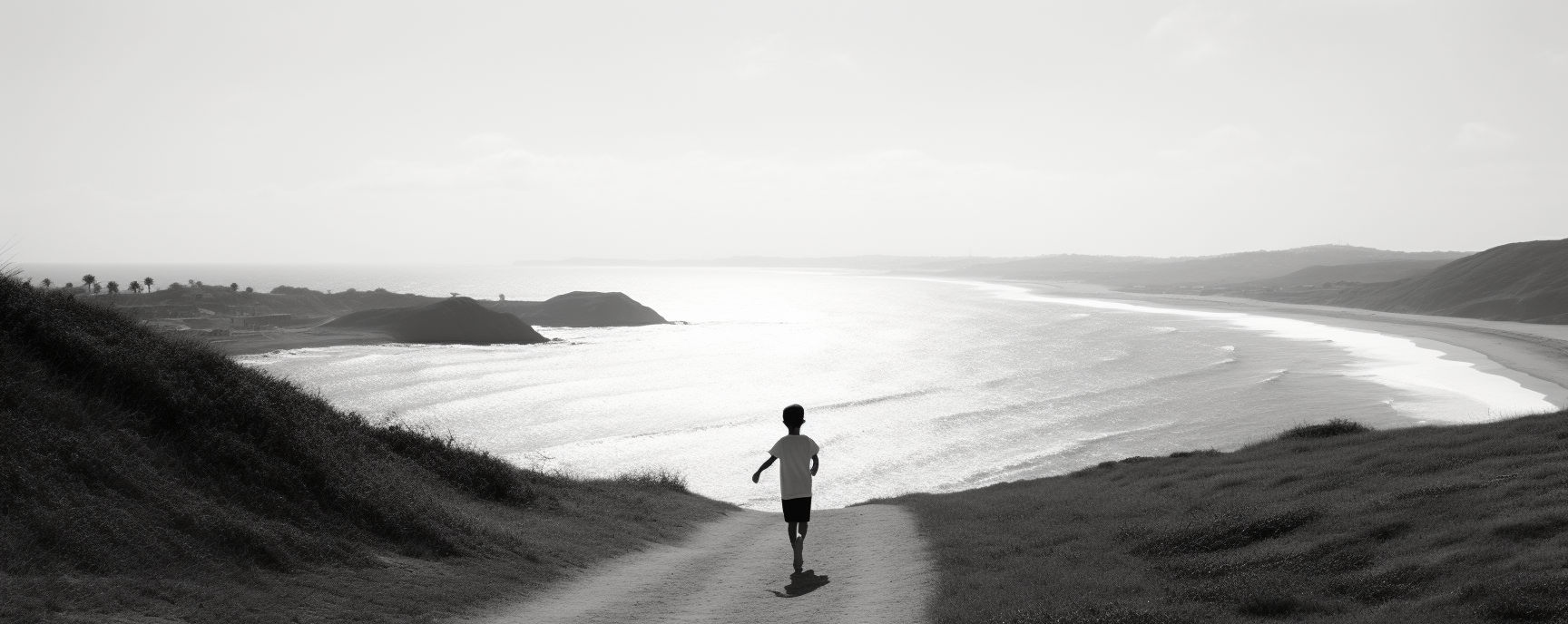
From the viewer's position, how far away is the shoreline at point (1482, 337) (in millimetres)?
74812

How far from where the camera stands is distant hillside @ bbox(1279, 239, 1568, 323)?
136 metres

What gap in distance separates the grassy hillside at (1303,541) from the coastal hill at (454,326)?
301 ft

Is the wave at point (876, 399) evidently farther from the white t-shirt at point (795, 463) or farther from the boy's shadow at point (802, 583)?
the white t-shirt at point (795, 463)

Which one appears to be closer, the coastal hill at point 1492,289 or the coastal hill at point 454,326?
the coastal hill at point 454,326

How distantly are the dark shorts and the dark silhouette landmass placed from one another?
124775 millimetres

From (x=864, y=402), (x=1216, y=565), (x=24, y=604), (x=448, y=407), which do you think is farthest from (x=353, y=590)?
(x=864, y=402)

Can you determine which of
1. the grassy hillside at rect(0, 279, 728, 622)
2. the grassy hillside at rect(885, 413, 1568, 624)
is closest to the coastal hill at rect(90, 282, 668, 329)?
the grassy hillside at rect(0, 279, 728, 622)

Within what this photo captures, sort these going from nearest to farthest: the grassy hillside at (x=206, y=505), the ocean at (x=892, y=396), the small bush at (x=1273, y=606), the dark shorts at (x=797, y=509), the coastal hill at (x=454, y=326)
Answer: the small bush at (x=1273, y=606) → the grassy hillside at (x=206, y=505) → the dark shorts at (x=797, y=509) → the ocean at (x=892, y=396) → the coastal hill at (x=454, y=326)

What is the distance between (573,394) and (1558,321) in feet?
421

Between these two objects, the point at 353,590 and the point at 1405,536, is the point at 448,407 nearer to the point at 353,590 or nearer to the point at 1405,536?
the point at 353,590

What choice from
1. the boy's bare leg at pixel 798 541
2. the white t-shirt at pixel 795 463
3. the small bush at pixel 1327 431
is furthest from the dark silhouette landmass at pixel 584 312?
the white t-shirt at pixel 795 463

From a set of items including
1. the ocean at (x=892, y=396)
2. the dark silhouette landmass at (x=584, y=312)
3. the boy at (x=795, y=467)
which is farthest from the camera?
the dark silhouette landmass at (x=584, y=312)

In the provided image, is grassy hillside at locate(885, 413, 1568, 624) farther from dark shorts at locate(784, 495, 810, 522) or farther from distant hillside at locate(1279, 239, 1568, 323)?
distant hillside at locate(1279, 239, 1568, 323)

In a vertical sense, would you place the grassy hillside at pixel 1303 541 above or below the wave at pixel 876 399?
above
